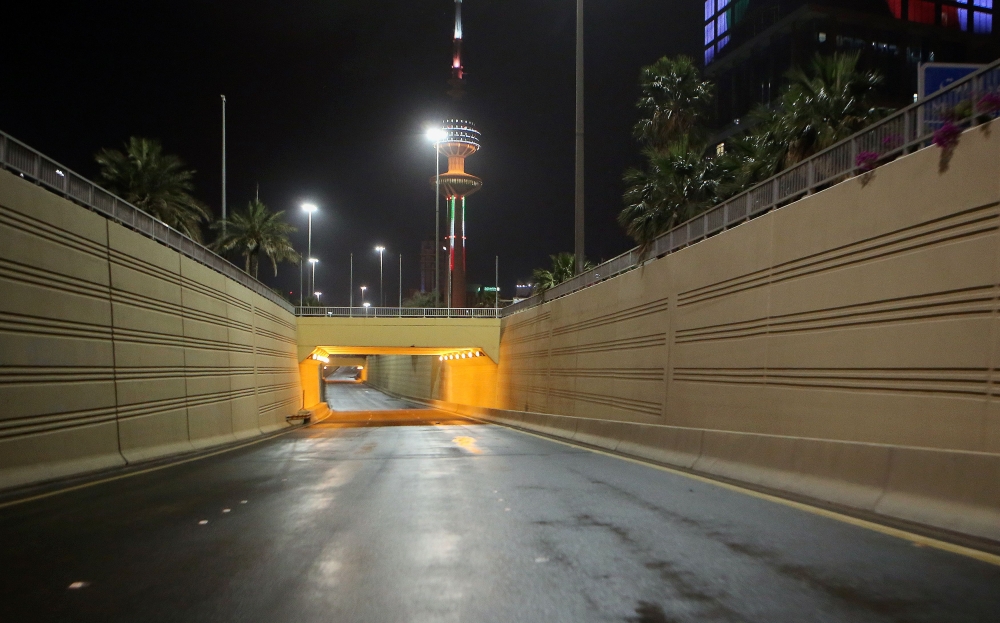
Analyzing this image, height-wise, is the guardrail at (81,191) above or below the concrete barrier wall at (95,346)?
above

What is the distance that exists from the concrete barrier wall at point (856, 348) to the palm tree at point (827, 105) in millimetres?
3742

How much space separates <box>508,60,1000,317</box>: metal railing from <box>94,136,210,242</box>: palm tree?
23.4 m

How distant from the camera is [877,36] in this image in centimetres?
6344

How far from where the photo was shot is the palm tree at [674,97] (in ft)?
117

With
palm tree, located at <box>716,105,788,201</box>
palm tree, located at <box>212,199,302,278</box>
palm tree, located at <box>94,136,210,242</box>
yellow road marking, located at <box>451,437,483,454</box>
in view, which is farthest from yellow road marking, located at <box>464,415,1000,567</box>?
palm tree, located at <box>212,199,302,278</box>

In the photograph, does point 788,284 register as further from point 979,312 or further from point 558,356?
point 558,356

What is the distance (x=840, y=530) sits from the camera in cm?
846

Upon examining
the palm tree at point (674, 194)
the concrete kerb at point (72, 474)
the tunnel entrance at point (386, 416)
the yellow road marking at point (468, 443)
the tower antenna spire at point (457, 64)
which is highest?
the tower antenna spire at point (457, 64)

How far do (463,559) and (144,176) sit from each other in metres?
31.9

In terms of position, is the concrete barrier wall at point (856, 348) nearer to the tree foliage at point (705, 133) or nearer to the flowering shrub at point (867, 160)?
the flowering shrub at point (867, 160)

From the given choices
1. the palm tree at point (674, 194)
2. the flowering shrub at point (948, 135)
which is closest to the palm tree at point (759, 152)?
the palm tree at point (674, 194)

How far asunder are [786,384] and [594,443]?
8659 mm

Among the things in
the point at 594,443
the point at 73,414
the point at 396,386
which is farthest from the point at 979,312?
the point at 396,386

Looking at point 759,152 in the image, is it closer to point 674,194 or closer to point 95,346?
point 674,194
